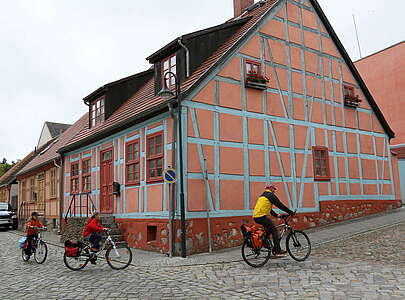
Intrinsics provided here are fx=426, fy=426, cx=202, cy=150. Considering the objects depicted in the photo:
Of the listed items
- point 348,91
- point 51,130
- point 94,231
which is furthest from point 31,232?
point 51,130

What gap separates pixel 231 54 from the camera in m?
14.3

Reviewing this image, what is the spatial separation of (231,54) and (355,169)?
7608 mm

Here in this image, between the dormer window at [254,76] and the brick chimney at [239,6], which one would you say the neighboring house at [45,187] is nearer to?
the brick chimney at [239,6]

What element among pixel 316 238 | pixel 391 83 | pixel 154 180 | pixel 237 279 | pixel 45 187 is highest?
pixel 391 83

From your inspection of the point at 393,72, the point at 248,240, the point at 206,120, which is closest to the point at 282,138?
the point at 206,120

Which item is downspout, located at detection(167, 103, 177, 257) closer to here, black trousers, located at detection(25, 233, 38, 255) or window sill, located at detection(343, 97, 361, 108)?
black trousers, located at detection(25, 233, 38, 255)

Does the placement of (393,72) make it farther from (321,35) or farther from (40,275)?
(40,275)

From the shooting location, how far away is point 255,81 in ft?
48.2

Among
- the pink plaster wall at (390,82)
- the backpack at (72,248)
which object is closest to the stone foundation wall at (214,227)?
the backpack at (72,248)

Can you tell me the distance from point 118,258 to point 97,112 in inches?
411

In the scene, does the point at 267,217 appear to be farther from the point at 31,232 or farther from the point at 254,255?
the point at 31,232

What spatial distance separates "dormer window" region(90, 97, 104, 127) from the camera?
18984 mm

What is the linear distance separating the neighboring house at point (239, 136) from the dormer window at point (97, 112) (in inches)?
1.9

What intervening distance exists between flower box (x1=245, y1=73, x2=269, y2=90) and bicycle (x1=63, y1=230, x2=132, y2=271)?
710cm
